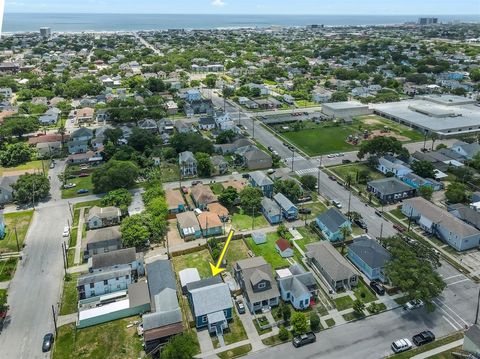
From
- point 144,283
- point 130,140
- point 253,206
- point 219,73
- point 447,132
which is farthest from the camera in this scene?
point 219,73

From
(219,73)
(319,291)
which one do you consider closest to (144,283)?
(319,291)

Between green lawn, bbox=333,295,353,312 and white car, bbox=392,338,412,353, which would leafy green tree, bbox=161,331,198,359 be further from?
white car, bbox=392,338,412,353

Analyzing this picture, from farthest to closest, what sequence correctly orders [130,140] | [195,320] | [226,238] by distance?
[130,140] < [226,238] < [195,320]

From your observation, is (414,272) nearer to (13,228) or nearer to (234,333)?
(234,333)

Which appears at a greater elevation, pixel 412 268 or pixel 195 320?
pixel 412 268

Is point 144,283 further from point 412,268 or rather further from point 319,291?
point 412,268

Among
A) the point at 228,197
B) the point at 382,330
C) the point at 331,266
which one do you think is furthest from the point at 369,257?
the point at 228,197

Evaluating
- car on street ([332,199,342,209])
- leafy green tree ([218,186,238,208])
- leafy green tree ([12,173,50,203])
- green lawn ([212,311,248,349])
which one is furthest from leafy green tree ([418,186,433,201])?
leafy green tree ([12,173,50,203])
